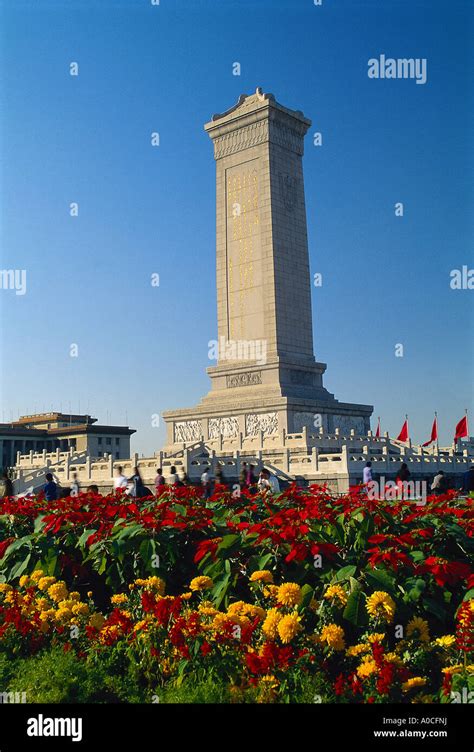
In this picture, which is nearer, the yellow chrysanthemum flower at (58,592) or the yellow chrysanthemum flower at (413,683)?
the yellow chrysanthemum flower at (413,683)

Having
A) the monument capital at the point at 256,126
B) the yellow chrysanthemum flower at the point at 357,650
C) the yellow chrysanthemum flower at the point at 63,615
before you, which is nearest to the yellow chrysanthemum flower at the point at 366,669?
the yellow chrysanthemum flower at the point at 357,650

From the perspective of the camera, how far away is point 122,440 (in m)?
80.4

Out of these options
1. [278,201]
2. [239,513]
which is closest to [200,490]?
[239,513]

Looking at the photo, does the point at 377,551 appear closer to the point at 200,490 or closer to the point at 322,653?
the point at 322,653

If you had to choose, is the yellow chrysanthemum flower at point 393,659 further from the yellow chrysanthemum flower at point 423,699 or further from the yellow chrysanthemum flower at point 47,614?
the yellow chrysanthemum flower at point 47,614

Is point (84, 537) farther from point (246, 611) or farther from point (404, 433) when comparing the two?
point (404, 433)

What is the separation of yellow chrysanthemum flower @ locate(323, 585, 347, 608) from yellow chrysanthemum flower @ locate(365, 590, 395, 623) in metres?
0.19

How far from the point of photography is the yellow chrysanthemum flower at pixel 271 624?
4.82 metres

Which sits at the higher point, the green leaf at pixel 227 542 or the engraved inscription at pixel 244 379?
the engraved inscription at pixel 244 379

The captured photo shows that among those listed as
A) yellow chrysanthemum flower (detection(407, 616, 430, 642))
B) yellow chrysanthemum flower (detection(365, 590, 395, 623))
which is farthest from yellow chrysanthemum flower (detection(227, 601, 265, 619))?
yellow chrysanthemum flower (detection(407, 616, 430, 642))

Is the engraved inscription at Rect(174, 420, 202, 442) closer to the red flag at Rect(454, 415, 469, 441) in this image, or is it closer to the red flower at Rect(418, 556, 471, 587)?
the red flag at Rect(454, 415, 469, 441)

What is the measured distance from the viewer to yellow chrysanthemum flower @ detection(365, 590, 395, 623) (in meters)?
4.86

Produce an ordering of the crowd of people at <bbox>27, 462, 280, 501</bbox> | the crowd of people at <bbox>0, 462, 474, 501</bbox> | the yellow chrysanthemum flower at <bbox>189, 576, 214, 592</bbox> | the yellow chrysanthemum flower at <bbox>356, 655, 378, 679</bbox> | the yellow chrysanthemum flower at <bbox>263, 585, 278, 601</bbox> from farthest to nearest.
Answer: the crowd of people at <bbox>0, 462, 474, 501</bbox>, the crowd of people at <bbox>27, 462, 280, 501</bbox>, the yellow chrysanthemum flower at <bbox>189, 576, 214, 592</bbox>, the yellow chrysanthemum flower at <bbox>263, 585, 278, 601</bbox>, the yellow chrysanthemum flower at <bbox>356, 655, 378, 679</bbox>

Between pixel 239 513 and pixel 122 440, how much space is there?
7437 centimetres
